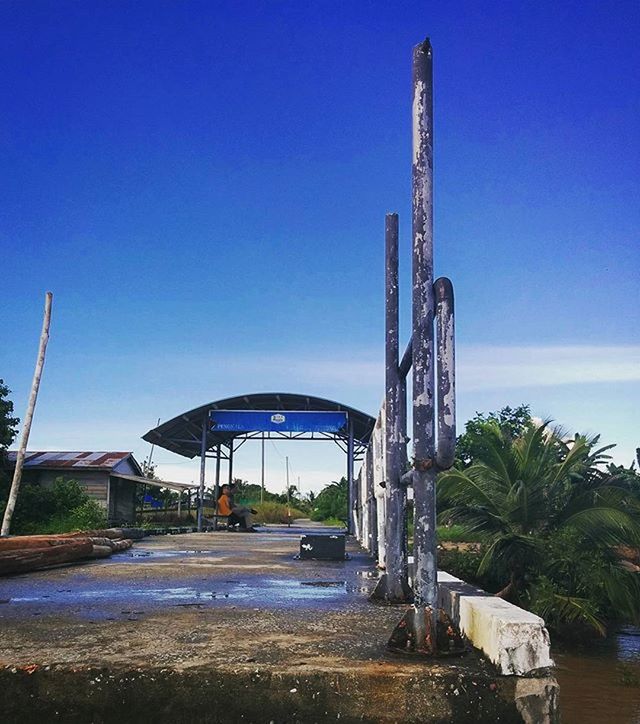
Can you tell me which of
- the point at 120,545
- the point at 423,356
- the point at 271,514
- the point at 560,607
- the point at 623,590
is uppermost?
the point at 423,356

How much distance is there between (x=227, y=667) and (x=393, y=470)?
2419mm

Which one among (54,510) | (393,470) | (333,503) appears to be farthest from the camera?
(333,503)

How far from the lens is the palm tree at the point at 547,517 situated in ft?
38.0

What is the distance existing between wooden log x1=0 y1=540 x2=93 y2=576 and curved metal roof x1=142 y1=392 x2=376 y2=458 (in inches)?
489

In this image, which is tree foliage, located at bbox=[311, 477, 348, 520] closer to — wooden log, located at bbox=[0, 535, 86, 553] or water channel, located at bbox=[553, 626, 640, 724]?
water channel, located at bbox=[553, 626, 640, 724]

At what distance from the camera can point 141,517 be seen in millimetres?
30578

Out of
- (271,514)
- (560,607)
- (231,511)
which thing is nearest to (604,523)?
(560,607)

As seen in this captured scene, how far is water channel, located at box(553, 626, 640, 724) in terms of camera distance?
294 inches

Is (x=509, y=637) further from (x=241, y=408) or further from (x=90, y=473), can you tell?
(x=90, y=473)

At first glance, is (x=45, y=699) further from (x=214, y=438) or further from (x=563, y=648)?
(x=214, y=438)

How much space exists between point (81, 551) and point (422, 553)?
619 cm

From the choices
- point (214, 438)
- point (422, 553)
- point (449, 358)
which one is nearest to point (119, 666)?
point (422, 553)

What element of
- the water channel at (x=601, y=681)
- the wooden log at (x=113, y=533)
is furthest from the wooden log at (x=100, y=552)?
the water channel at (x=601, y=681)

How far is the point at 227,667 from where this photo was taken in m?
2.77
